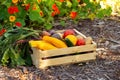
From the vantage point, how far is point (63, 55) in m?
4.07

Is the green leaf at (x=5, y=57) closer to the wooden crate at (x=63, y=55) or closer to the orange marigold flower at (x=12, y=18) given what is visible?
the wooden crate at (x=63, y=55)

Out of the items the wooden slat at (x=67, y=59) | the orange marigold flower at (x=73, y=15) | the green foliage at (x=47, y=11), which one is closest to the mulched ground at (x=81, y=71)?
the wooden slat at (x=67, y=59)

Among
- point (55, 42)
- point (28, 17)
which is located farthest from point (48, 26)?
point (55, 42)

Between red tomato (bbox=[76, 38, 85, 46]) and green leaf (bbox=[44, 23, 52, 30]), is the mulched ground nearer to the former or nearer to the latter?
red tomato (bbox=[76, 38, 85, 46])

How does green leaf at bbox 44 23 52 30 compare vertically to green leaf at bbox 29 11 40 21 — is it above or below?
below

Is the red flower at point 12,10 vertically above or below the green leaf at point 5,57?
above

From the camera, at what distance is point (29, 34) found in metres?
4.22

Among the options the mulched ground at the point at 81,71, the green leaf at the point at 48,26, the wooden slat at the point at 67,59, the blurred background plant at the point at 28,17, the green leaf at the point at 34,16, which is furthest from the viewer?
the green leaf at the point at 48,26

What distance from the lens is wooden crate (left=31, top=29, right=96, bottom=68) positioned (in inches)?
155

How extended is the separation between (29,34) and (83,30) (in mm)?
1103

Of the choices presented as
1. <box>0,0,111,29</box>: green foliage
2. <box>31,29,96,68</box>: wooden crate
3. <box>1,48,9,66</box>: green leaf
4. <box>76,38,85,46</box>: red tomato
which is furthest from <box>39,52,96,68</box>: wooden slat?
<box>0,0,111,29</box>: green foliage

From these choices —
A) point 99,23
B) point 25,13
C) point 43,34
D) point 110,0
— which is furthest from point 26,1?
point 110,0

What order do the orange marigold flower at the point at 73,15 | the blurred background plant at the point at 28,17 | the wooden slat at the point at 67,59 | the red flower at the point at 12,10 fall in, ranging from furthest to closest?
the orange marigold flower at the point at 73,15 < the red flower at the point at 12,10 < the blurred background plant at the point at 28,17 < the wooden slat at the point at 67,59

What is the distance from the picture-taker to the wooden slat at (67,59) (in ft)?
13.0
